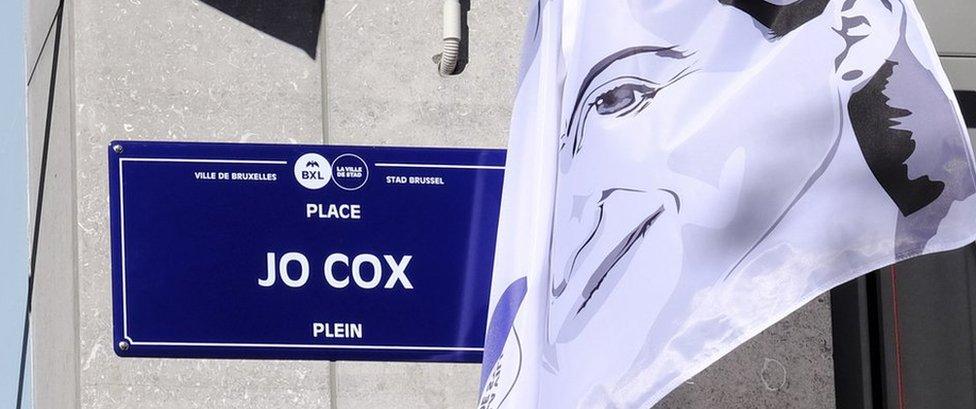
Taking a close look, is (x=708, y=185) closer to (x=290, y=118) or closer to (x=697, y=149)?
(x=697, y=149)

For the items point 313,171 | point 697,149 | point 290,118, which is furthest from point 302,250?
point 697,149

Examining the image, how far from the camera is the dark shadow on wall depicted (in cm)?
453

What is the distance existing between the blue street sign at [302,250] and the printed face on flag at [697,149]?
0.66m

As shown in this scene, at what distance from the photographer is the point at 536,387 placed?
3.30 m

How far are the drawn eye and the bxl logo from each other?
34.8 inches

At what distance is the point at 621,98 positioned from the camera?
3307mm

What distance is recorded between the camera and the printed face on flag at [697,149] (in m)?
3.02

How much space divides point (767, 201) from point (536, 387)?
2.10 ft

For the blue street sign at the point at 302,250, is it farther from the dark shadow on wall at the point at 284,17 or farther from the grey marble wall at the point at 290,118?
the dark shadow on wall at the point at 284,17

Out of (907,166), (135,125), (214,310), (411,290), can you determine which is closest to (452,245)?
(411,290)

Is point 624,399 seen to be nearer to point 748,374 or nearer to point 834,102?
point 834,102

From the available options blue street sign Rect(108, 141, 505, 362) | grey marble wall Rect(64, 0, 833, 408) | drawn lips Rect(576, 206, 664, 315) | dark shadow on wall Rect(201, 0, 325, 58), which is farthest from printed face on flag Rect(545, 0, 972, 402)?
dark shadow on wall Rect(201, 0, 325, 58)

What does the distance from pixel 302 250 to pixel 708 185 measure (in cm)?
123

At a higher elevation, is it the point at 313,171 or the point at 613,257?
the point at 613,257
